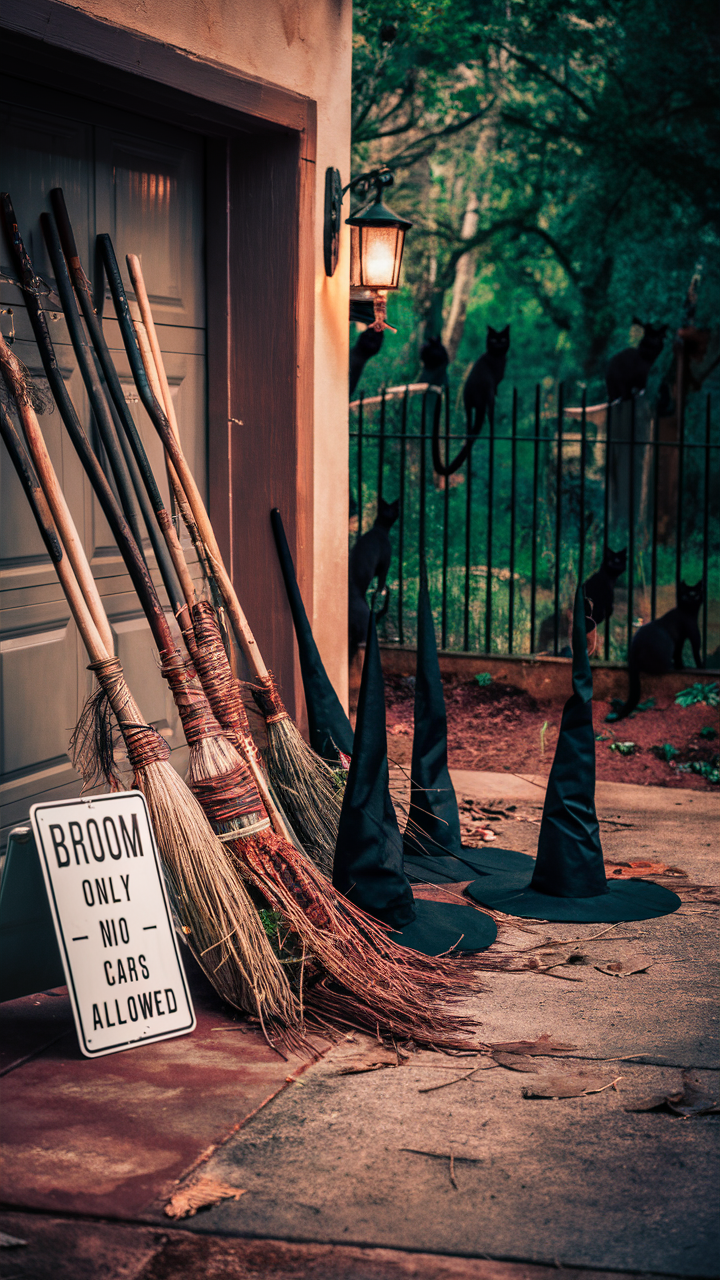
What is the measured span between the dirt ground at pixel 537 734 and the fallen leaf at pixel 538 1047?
3543 millimetres

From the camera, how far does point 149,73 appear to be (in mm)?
4105

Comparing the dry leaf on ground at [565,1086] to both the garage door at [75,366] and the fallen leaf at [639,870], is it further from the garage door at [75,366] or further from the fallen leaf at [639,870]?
the garage door at [75,366]

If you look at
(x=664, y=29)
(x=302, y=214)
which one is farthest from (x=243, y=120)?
(x=664, y=29)

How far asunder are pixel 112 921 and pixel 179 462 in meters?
1.66

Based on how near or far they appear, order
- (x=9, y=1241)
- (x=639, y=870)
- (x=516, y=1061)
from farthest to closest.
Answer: (x=639, y=870) → (x=516, y=1061) → (x=9, y=1241)

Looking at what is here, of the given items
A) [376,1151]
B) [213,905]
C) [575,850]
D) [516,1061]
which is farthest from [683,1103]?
[575,850]

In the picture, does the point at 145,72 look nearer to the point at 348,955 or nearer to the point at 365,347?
the point at 348,955

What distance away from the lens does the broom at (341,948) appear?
3365mm

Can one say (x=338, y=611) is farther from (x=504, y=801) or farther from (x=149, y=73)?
(x=149, y=73)

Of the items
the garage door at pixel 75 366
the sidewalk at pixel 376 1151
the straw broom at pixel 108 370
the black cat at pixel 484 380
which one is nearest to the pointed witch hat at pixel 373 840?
the straw broom at pixel 108 370

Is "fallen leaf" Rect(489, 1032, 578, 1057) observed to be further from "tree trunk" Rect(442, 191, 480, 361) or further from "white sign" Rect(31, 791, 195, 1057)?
"tree trunk" Rect(442, 191, 480, 361)

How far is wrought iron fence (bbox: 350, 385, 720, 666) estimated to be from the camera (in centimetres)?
1107

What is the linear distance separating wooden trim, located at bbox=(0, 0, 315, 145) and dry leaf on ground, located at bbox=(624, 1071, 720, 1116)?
10.9ft

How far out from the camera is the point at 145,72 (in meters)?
4.09
